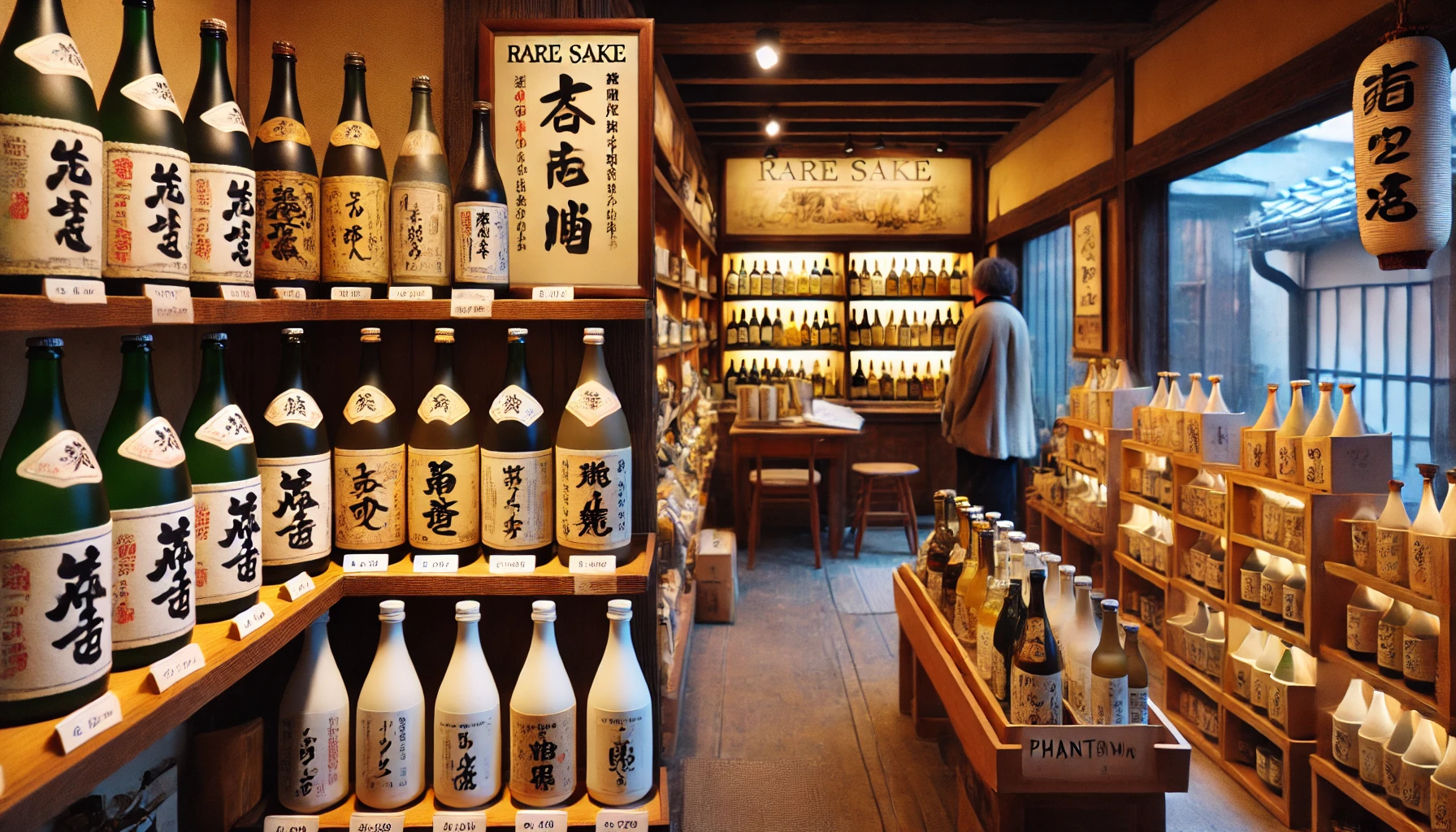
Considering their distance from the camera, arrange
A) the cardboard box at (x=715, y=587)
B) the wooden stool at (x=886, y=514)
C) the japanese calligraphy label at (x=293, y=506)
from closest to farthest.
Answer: the japanese calligraphy label at (x=293, y=506), the cardboard box at (x=715, y=587), the wooden stool at (x=886, y=514)

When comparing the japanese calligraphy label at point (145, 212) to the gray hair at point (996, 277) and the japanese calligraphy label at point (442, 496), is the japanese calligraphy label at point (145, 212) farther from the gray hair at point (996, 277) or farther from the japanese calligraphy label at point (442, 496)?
the gray hair at point (996, 277)

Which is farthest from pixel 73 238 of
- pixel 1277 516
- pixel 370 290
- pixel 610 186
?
pixel 1277 516

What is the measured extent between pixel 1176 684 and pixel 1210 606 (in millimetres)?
385

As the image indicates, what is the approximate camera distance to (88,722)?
0.93m

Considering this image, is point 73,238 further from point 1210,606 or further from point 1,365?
point 1210,606

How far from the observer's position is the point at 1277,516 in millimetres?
2654

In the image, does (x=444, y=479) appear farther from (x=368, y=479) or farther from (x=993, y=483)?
(x=993, y=483)

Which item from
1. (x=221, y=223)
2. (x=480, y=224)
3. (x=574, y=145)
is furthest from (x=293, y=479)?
(x=574, y=145)

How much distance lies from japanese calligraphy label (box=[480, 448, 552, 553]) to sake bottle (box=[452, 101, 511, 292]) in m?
0.30

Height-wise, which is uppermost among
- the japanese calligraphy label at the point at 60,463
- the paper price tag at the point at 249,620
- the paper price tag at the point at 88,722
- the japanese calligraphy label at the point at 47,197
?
the japanese calligraphy label at the point at 47,197

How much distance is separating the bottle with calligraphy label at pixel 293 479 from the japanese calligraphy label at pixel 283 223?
102 mm

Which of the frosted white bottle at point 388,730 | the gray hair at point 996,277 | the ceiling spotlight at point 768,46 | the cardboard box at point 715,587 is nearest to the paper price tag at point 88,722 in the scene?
the frosted white bottle at point 388,730

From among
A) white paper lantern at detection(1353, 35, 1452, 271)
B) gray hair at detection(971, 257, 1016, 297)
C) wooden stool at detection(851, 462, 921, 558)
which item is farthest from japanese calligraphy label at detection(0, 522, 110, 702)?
→ wooden stool at detection(851, 462, 921, 558)

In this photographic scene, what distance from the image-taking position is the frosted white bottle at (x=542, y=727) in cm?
152
